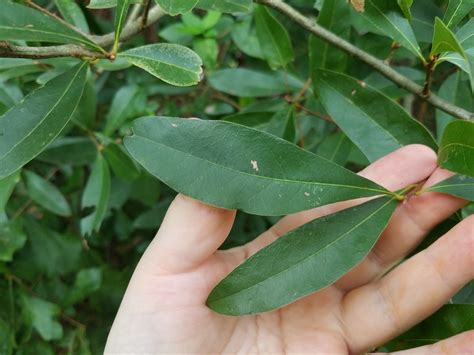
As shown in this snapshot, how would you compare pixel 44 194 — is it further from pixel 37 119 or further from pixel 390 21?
pixel 390 21

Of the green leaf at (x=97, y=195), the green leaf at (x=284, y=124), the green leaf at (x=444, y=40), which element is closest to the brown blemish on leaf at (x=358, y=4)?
the green leaf at (x=444, y=40)

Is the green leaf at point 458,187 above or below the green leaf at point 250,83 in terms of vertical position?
above

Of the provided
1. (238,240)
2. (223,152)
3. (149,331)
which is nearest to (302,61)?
(238,240)

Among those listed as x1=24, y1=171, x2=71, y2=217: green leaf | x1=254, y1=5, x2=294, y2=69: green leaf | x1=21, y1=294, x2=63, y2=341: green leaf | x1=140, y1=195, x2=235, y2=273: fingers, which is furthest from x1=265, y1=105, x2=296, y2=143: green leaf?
x1=21, y1=294, x2=63, y2=341: green leaf

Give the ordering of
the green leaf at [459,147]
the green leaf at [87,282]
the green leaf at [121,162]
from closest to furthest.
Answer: the green leaf at [459,147], the green leaf at [121,162], the green leaf at [87,282]

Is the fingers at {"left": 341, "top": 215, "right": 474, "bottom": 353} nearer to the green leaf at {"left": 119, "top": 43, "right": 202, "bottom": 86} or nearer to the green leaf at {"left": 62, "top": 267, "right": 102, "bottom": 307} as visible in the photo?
the green leaf at {"left": 119, "top": 43, "right": 202, "bottom": 86}

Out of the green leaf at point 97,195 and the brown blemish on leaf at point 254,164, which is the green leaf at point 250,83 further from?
the brown blemish on leaf at point 254,164
